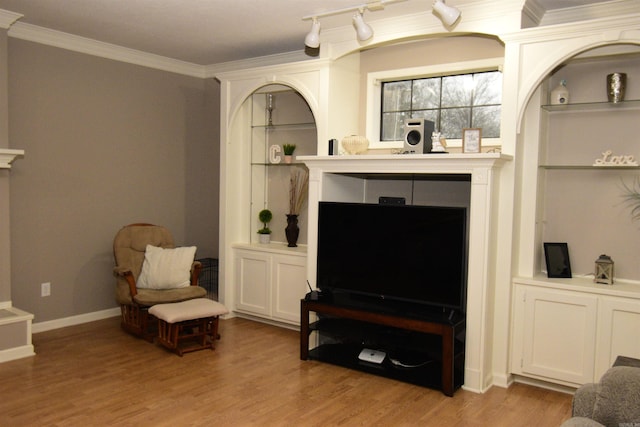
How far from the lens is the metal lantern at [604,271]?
12.1 ft

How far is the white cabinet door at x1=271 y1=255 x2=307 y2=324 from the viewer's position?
16.3 feet

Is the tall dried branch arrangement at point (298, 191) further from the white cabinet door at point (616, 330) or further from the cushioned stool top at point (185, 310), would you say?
the white cabinet door at point (616, 330)

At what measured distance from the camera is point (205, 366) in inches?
162

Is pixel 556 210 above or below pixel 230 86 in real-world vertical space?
below

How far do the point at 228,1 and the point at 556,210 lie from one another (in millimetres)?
2774

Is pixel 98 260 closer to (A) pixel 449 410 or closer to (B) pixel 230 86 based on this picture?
(B) pixel 230 86

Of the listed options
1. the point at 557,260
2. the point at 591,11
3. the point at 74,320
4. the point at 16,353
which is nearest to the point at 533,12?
the point at 591,11

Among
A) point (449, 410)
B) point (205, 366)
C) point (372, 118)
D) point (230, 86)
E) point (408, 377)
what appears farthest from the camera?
point (230, 86)

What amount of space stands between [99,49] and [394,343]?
379 centimetres

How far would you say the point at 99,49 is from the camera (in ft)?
17.1

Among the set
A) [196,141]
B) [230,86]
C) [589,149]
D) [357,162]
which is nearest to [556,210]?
[589,149]

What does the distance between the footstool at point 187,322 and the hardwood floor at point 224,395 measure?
10 centimetres

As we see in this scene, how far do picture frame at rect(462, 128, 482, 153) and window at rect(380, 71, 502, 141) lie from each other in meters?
0.50

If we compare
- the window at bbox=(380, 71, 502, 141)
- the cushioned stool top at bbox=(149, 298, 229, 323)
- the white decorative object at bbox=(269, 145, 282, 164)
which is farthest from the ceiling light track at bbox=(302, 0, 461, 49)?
the cushioned stool top at bbox=(149, 298, 229, 323)
